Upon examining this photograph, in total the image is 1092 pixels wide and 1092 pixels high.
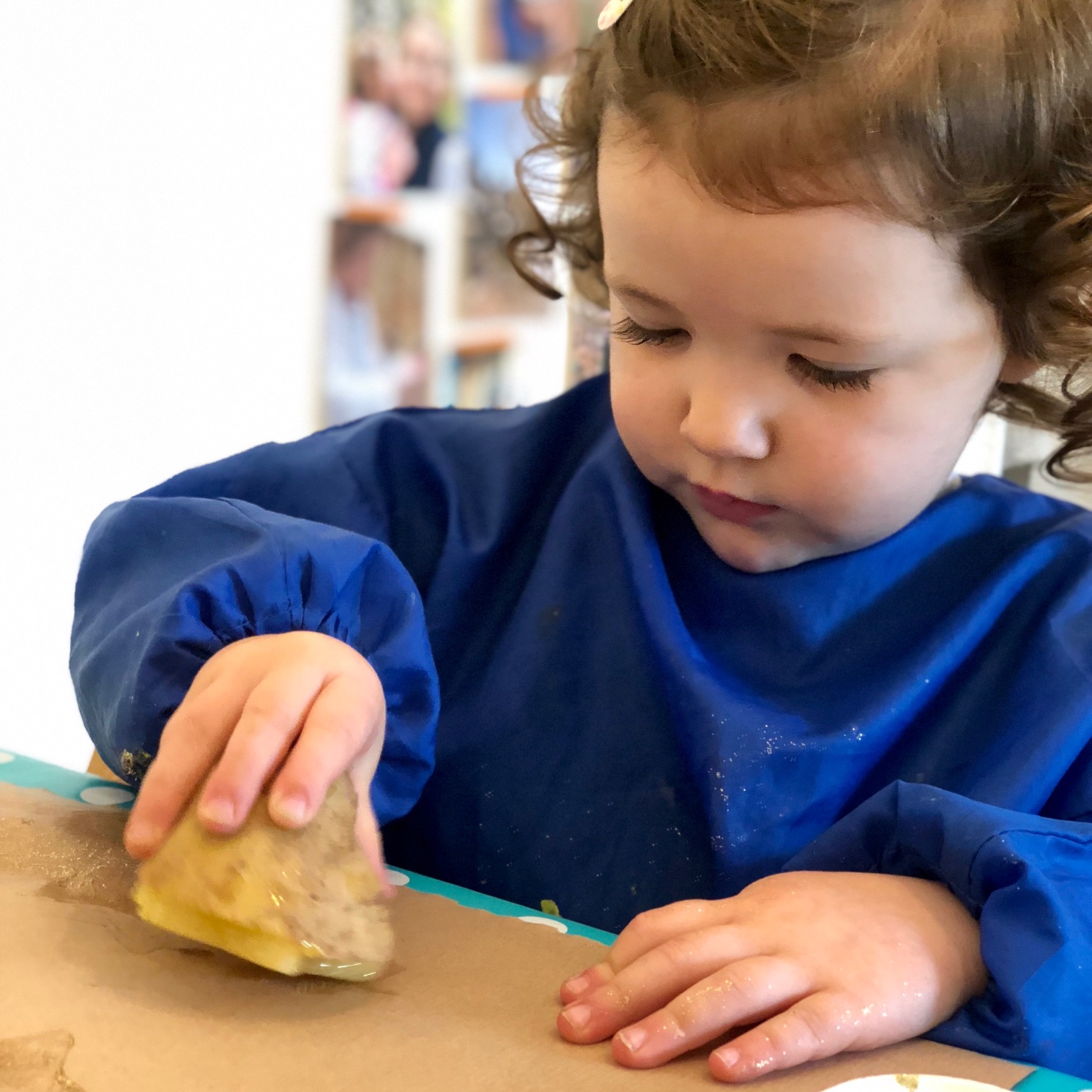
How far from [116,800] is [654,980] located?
1.10 feet

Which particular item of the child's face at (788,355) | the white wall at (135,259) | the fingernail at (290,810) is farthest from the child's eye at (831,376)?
the white wall at (135,259)

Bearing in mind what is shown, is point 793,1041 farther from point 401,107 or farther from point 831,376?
point 401,107

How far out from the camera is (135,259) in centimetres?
224

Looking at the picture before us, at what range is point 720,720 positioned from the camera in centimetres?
78

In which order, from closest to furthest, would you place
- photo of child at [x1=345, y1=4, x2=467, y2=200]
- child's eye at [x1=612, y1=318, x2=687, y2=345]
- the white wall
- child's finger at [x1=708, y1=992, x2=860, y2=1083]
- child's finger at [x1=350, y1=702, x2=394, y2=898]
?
child's finger at [x1=708, y1=992, x2=860, y2=1083], child's finger at [x1=350, y1=702, x2=394, y2=898], child's eye at [x1=612, y1=318, x2=687, y2=345], the white wall, photo of child at [x1=345, y1=4, x2=467, y2=200]

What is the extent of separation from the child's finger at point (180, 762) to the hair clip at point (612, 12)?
467mm

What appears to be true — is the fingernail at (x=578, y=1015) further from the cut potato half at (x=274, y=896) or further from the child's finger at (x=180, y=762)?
the child's finger at (x=180, y=762)

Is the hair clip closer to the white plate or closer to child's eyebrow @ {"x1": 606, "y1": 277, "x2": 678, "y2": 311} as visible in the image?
child's eyebrow @ {"x1": 606, "y1": 277, "x2": 678, "y2": 311}

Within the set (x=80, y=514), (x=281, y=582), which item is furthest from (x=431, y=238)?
(x=281, y=582)

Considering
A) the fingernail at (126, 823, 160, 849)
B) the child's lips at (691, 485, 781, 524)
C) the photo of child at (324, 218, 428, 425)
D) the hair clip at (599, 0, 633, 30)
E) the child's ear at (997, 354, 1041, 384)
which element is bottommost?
the photo of child at (324, 218, 428, 425)

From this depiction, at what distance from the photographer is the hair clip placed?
2.47 feet

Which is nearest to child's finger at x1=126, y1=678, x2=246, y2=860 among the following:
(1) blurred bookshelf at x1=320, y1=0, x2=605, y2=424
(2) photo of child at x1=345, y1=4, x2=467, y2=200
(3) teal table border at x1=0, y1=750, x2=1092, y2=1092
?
(3) teal table border at x1=0, y1=750, x2=1092, y2=1092

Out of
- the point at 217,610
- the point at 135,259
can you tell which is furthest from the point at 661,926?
the point at 135,259

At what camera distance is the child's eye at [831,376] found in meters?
0.68
